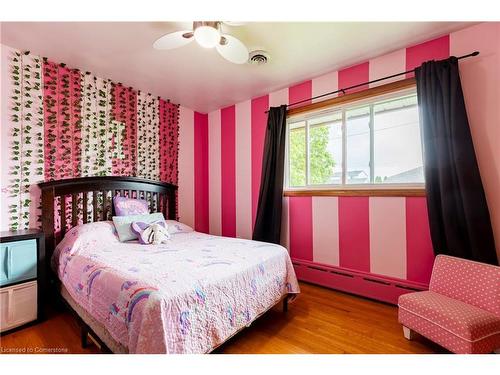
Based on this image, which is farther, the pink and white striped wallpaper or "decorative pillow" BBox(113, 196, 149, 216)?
"decorative pillow" BBox(113, 196, 149, 216)

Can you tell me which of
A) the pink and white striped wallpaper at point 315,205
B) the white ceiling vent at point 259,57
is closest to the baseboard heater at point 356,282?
the pink and white striped wallpaper at point 315,205

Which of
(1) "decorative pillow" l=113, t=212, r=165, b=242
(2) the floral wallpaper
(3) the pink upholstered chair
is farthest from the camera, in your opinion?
(1) "decorative pillow" l=113, t=212, r=165, b=242

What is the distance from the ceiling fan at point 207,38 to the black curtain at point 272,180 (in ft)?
4.21

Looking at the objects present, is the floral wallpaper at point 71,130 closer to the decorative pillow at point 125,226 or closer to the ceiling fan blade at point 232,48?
the decorative pillow at point 125,226

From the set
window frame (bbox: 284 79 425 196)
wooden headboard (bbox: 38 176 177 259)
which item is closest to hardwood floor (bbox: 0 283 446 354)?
wooden headboard (bbox: 38 176 177 259)

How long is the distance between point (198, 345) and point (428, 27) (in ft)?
9.45

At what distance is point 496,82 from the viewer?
1.85 metres

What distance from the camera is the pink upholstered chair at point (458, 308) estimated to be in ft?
4.56

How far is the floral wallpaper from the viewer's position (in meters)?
2.19

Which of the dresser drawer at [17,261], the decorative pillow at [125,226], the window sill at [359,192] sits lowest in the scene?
the dresser drawer at [17,261]

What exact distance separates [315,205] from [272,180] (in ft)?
2.03

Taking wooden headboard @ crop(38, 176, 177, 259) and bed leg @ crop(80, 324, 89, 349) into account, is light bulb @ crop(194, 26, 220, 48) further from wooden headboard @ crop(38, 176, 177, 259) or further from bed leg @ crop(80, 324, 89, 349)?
bed leg @ crop(80, 324, 89, 349)

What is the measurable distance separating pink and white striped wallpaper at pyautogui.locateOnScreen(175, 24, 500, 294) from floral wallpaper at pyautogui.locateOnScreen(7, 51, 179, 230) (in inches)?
24.6
